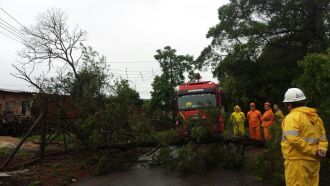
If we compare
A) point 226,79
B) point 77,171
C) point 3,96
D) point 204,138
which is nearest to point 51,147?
point 77,171

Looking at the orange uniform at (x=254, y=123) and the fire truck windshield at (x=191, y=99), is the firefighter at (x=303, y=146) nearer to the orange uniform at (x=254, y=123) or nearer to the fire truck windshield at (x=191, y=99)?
the orange uniform at (x=254, y=123)

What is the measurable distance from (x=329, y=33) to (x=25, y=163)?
78.4ft

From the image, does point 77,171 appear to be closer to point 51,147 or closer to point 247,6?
point 51,147

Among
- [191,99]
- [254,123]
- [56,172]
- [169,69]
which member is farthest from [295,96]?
[169,69]

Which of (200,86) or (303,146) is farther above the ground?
(200,86)

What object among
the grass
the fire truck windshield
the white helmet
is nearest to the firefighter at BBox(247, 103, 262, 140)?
the fire truck windshield

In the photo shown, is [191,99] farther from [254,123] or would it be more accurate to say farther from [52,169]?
[52,169]

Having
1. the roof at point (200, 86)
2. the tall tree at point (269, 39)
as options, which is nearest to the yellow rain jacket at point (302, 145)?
the roof at point (200, 86)

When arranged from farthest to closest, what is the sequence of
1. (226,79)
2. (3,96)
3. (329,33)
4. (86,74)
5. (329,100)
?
1. (226,79)
2. (3,96)
3. (329,33)
4. (86,74)
5. (329,100)

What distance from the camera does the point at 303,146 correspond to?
532 centimetres

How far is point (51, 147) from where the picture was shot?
16.0m

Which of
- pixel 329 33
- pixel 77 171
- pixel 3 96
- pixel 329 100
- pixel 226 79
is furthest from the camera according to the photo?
pixel 226 79

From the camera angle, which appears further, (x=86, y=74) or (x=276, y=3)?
(x=276, y=3)

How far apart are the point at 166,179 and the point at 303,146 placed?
5.78 meters
